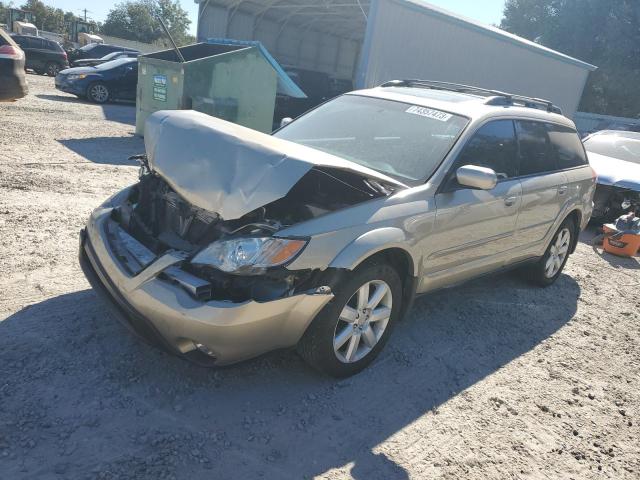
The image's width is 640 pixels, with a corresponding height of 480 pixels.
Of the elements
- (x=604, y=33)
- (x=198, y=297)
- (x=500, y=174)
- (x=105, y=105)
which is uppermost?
(x=604, y=33)

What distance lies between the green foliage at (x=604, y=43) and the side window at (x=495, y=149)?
34.6 metres

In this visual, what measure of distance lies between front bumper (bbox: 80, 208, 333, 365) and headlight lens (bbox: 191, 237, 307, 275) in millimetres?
173

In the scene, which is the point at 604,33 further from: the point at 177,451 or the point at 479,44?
the point at 177,451

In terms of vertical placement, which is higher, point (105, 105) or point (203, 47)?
point (203, 47)

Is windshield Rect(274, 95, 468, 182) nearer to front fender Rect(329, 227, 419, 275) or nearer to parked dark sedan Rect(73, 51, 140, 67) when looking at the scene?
front fender Rect(329, 227, 419, 275)

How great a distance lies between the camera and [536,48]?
17.6 meters

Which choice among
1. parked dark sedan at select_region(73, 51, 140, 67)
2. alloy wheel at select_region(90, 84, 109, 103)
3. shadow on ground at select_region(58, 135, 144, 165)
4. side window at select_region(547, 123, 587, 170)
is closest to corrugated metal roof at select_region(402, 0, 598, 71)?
shadow on ground at select_region(58, 135, 144, 165)

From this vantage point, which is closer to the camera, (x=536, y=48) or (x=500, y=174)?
(x=500, y=174)

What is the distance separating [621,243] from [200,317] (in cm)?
654

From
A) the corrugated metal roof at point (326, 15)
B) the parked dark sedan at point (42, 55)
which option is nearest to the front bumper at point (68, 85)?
the corrugated metal roof at point (326, 15)

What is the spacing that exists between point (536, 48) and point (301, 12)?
9080 mm

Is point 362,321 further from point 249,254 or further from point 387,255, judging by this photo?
point 249,254

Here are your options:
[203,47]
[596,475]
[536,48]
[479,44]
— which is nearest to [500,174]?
[596,475]

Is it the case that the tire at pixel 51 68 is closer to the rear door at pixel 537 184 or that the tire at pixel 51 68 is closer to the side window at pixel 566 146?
the side window at pixel 566 146
